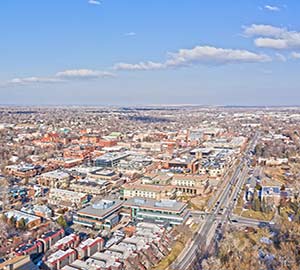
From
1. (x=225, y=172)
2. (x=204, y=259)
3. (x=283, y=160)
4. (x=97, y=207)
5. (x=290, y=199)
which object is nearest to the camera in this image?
(x=204, y=259)

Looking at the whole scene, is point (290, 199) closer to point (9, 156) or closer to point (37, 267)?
point (37, 267)

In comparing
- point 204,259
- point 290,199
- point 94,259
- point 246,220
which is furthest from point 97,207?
point 290,199

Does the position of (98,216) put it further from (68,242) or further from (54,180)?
(54,180)

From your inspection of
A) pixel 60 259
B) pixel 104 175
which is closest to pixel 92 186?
pixel 104 175

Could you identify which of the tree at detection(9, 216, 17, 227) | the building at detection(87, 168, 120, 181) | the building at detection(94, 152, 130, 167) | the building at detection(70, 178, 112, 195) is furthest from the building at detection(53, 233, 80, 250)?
the building at detection(94, 152, 130, 167)

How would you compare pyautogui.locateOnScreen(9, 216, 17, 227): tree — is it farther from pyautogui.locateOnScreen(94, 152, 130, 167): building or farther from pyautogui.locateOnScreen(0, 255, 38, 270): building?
pyautogui.locateOnScreen(94, 152, 130, 167): building

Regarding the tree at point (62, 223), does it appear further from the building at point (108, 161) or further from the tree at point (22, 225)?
the building at point (108, 161)
